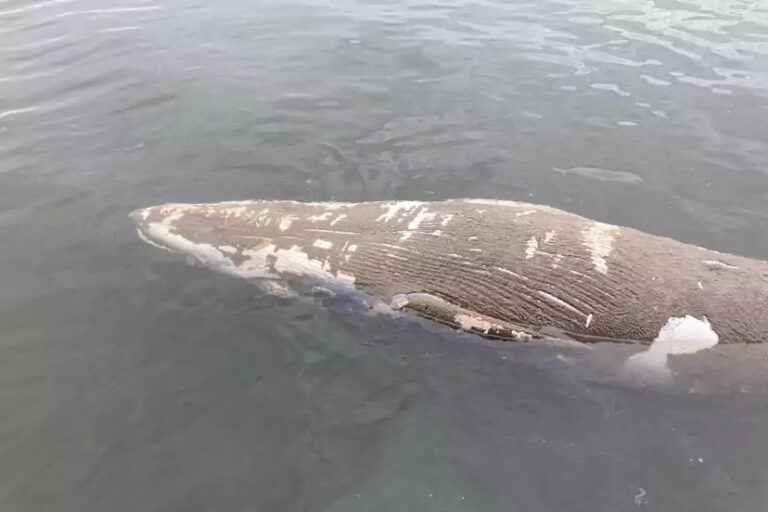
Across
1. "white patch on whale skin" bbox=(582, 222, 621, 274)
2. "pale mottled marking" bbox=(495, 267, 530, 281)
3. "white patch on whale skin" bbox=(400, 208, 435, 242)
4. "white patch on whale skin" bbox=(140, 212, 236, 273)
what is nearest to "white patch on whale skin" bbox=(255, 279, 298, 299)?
"white patch on whale skin" bbox=(140, 212, 236, 273)

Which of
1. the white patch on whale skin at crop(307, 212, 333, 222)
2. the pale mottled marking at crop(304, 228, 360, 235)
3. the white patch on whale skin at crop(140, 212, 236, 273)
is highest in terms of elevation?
the white patch on whale skin at crop(307, 212, 333, 222)

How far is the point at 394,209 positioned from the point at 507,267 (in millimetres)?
1444

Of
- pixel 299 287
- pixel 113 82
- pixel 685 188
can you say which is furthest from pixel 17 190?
pixel 685 188

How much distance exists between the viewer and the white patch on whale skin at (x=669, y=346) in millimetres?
4918

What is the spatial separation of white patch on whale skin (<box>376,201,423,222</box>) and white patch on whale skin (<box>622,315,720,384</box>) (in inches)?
96.1

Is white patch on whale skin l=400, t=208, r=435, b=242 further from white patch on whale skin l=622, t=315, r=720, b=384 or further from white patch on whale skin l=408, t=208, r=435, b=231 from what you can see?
white patch on whale skin l=622, t=315, r=720, b=384

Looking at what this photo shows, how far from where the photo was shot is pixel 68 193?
8227mm

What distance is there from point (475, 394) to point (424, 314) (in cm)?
82

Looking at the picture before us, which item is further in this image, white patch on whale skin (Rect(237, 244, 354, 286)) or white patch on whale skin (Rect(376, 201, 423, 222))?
white patch on whale skin (Rect(376, 201, 423, 222))

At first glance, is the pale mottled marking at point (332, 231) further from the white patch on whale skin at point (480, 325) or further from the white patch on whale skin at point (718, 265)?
the white patch on whale skin at point (718, 265)

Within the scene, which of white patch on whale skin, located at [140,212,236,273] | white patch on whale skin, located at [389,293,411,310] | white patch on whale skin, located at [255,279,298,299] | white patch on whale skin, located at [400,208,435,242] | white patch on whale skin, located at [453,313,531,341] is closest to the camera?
white patch on whale skin, located at [453,313,531,341]

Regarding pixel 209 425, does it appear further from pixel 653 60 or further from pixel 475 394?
pixel 653 60

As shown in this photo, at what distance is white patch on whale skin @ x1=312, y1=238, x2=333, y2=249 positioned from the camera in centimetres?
605

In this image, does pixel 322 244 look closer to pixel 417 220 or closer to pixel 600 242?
pixel 417 220
